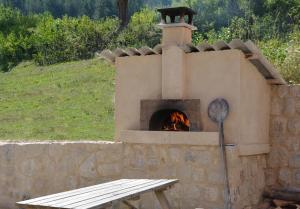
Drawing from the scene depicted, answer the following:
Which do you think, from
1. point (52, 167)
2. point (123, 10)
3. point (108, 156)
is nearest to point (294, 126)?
point (108, 156)

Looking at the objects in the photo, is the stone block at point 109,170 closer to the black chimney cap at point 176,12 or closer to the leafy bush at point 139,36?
the black chimney cap at point 176,12

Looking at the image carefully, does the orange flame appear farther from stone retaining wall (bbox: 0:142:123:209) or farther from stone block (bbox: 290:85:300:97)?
stone block (bbox: 290:85:300:97)

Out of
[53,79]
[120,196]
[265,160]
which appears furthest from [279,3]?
[120,196]

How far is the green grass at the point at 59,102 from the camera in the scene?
433 inches

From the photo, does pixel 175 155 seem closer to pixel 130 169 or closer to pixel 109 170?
pixel 130 169

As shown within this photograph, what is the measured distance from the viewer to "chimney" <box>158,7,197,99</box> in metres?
7.42

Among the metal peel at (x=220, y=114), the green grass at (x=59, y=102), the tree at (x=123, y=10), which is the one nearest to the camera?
the metal peel at (x=220, y=114)

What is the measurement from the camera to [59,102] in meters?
14.0

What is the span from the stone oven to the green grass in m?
2.42

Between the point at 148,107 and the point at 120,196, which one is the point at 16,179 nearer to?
the point at 148,107

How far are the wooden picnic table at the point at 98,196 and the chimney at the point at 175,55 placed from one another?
5.97ft

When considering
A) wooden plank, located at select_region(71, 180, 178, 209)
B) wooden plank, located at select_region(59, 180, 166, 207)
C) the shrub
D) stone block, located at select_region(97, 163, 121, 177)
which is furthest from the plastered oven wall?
the shrub

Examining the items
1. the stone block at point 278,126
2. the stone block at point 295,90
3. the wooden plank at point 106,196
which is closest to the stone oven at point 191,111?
the stone block at point 278,126

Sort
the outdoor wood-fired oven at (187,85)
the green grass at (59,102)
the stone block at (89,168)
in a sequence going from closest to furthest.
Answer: the outdoor wood-fired oven at (187,85) < the stone block at (89,168) < the green grass at (59,102)
